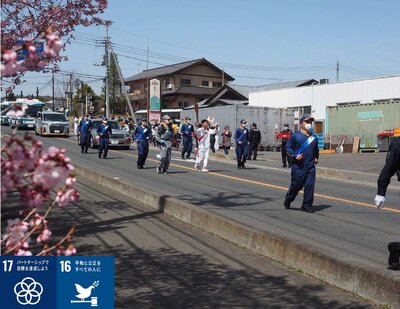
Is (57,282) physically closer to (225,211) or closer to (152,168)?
(225,211)

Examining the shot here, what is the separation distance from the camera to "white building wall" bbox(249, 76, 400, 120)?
35.6 m

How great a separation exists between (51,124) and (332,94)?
2205 cm

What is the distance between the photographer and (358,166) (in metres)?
22.5

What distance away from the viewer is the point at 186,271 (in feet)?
20.2

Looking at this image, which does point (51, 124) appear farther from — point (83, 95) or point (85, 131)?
point (83, 95)

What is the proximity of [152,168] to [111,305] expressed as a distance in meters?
17.0

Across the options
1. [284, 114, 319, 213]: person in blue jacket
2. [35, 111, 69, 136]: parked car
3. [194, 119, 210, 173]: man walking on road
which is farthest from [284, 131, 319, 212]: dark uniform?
[35, 111, 69, 136]: parked car

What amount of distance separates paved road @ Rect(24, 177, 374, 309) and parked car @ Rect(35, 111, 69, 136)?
107ft

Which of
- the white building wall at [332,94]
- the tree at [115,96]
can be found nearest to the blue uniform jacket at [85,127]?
the white building wall at [332,94]

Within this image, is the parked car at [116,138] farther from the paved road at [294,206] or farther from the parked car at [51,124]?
the paved road at [294,206]

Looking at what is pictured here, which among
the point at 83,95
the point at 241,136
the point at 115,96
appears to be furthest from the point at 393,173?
the point at 83,95

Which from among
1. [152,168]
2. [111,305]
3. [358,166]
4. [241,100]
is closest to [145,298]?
[111,305]

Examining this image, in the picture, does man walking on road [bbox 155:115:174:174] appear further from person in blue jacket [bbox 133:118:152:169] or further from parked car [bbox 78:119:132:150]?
parked car [bbox 78:119:132:150]

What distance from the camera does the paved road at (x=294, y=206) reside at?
25.9 ft
